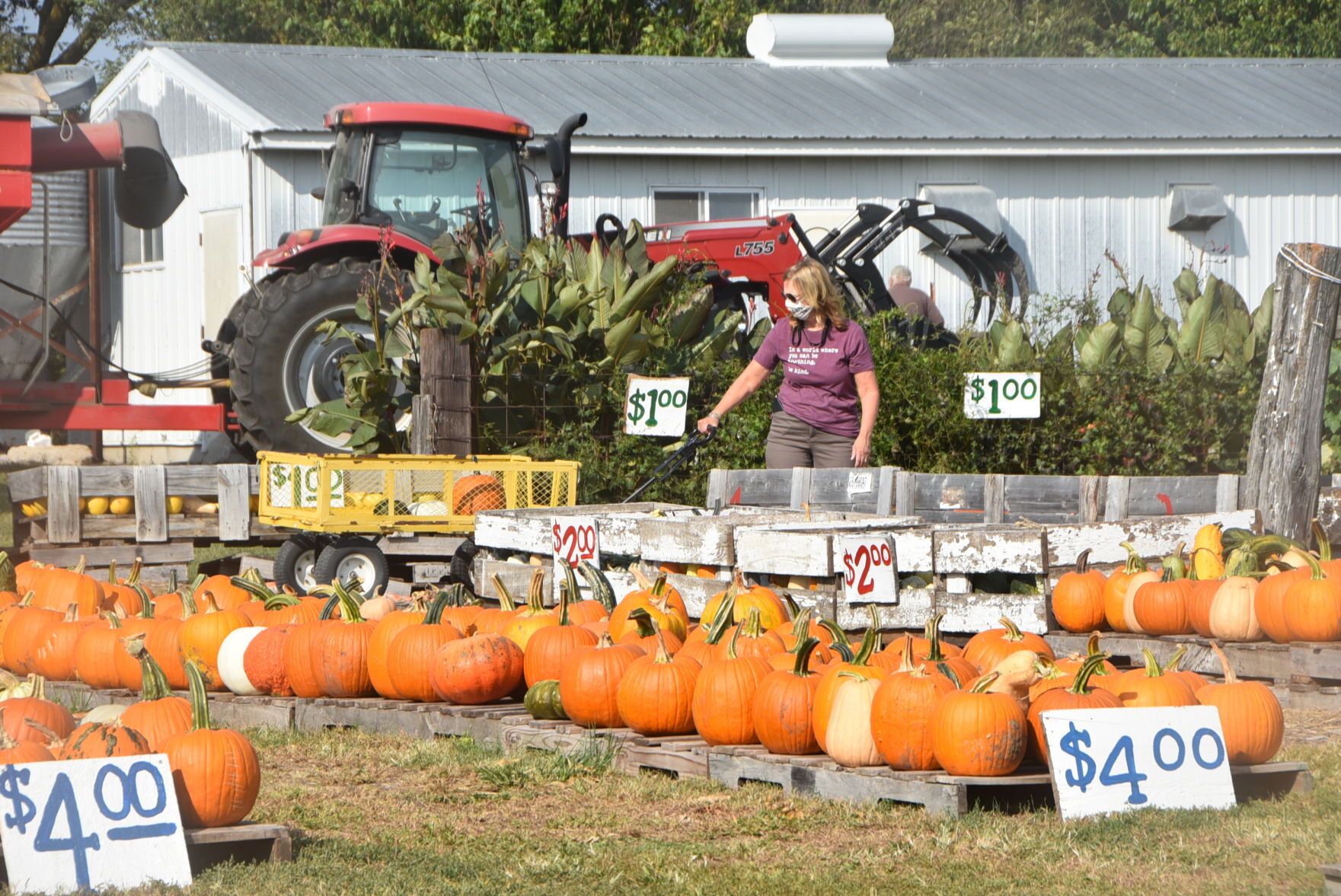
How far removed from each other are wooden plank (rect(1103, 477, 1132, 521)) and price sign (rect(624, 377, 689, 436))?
8.10 ft

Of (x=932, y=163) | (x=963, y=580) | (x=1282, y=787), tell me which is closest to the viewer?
(x=1282, y=787)

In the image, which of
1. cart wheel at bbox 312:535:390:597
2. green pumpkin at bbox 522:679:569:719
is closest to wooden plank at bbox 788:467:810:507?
cart wheel at bbox 312:535:390:597

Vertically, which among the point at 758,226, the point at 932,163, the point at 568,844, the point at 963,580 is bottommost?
the point at 568,844

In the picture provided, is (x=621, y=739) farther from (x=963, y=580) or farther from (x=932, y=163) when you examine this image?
(x=932, y=163)

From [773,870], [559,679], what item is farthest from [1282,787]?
[559,679]

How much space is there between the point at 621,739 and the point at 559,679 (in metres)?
0.44

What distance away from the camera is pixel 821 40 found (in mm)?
20781

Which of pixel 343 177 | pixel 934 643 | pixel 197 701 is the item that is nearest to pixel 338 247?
pixel 343 177

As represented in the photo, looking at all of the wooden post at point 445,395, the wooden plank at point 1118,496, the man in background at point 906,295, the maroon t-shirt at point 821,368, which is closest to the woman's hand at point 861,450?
the maroon t-shirt at point 821,368

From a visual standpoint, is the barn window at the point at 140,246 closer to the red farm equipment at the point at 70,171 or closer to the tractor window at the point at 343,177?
the red farm equipment at the point at 70,171

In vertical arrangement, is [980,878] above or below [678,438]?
below

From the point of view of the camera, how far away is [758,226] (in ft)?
45.6

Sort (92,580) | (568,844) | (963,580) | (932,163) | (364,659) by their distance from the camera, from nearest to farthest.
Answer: (568,844)
(364,659)
(963,580)
(92,580)
(932,163)

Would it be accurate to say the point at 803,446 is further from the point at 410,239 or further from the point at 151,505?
the point at 410,239
